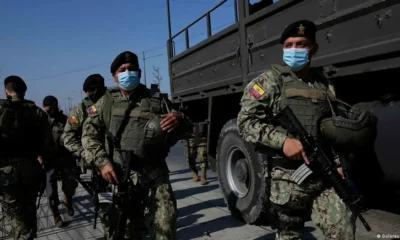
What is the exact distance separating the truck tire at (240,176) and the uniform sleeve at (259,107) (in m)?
1.38

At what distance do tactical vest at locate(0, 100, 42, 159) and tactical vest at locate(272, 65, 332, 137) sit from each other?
2.45 meters

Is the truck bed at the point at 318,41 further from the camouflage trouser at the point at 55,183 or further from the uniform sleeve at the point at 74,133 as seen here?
the camouflage trouser at the point at 55,183

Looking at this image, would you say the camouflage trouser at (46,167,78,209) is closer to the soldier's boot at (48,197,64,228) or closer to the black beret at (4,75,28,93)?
the soldier's boot at (48,197,64,228)

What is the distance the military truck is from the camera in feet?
8.27

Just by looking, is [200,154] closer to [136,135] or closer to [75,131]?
[75,131]

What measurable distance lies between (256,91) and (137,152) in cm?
101

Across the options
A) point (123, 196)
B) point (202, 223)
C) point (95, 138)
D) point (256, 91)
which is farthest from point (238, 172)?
point (256, 91)

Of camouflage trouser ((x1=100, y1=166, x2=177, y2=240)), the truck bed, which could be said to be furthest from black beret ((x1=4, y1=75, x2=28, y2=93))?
the truck bed

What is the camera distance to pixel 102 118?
2770 millimetres

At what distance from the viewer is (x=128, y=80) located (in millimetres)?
2750

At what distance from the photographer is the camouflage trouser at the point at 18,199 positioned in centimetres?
328

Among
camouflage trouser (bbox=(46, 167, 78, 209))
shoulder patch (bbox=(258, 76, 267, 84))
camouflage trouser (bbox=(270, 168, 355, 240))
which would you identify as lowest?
camouflage trouser (bbox=(46, 167, 78, 209))

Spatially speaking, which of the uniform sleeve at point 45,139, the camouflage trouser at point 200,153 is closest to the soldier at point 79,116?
the uniform sleeve at point 45,139

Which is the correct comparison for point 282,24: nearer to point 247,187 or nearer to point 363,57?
point 363,57
